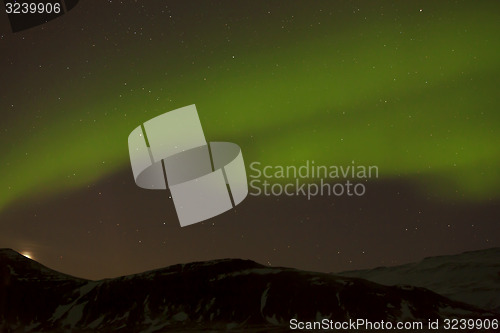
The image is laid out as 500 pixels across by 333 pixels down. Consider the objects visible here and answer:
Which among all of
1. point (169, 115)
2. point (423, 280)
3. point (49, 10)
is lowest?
point (423, 280)

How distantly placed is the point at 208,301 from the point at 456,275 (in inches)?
1738

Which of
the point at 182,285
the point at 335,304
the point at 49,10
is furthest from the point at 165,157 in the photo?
the point at 182,285

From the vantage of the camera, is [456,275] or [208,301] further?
[456,275]

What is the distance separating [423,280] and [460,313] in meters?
34.4

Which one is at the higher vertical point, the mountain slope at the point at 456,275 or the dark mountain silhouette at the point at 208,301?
the dark mountain silhouette at the point at 208,301

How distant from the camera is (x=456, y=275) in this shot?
90.1 m

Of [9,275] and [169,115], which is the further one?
[9,275]

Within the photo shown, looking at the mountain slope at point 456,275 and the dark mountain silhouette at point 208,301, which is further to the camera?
the mountain slope at point 456,275

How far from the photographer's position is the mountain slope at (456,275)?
77.8 metres

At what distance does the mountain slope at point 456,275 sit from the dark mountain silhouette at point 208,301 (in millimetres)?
13269

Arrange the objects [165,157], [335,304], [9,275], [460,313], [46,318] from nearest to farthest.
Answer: [165,157] < [460,313] < [335,304] < [46,318] < [9,275]

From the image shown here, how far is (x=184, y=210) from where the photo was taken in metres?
15.9

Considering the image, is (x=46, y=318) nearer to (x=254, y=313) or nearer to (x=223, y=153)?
(x=254, y=313)

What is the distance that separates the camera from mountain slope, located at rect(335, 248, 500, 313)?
77.8m
